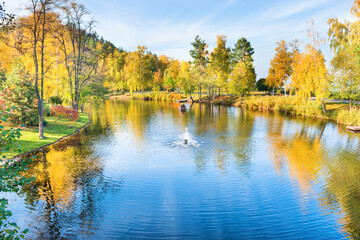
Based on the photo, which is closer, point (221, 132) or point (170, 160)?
point (170, 160)

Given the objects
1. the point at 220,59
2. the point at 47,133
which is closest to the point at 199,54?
the point at 220,59

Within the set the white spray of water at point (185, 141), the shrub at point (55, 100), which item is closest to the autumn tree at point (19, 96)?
the shrub at point (55, 100)

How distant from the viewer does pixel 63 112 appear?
29.8 meters

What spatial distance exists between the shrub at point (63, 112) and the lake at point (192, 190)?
8.85 meters

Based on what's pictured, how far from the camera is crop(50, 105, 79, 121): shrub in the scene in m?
29.7

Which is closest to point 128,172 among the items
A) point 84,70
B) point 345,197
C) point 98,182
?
point 98,182

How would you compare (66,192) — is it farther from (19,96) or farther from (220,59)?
(220,59)

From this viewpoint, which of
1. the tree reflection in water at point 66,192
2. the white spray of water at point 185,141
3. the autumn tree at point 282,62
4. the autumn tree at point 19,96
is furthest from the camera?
the autumn tree at point 282,62

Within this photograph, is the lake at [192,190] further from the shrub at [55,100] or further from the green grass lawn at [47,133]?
the shrub at [55,100]

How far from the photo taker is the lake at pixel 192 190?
9250 mm

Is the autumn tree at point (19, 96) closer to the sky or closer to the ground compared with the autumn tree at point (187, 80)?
closer to the ground

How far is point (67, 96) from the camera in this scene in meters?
37.9

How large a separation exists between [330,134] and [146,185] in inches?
926

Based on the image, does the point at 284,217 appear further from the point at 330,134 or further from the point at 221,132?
the point at 330,134
